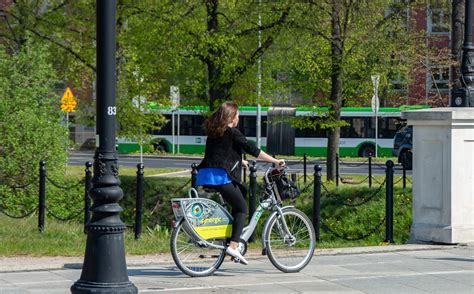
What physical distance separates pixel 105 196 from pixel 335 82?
1899 cm

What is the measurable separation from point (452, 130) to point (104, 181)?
6091 millimetres

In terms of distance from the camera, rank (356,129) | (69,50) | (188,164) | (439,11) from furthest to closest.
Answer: (356,129)
(188,164)
(439,11)
(69,50)

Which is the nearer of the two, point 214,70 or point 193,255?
point 193,255

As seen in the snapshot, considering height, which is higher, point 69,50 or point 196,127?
point 69,50

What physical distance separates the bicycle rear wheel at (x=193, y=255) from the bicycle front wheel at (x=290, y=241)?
0.57m

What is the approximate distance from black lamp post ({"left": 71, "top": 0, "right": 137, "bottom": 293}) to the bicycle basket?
9.08 ft

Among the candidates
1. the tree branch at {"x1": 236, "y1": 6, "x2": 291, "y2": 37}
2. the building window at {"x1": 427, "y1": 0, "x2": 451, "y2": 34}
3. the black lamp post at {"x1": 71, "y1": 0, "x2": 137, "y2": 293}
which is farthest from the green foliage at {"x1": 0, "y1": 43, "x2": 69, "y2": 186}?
the black lamp post at {"x1": 71, "y1": 0, "x2": 137, "y2": 293}

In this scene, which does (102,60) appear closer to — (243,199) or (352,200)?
(243,199)

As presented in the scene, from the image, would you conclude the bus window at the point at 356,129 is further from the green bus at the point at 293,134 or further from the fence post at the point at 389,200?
the fence post at the point at 389,200

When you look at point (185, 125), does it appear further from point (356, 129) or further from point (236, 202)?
point (236, 202)

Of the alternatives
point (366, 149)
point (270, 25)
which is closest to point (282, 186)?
point (270, 25)

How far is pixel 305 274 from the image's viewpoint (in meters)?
→ 10.8

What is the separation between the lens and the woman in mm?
10508

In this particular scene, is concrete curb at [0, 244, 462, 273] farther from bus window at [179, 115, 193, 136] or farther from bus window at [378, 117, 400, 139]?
bus window at [179, 115, 193, 136]
